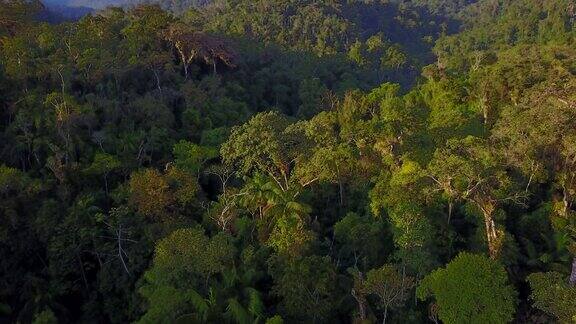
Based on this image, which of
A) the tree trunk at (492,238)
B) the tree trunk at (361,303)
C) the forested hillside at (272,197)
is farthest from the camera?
the tree trunk at (492,238)

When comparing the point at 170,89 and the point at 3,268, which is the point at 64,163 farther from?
the point at 170,89

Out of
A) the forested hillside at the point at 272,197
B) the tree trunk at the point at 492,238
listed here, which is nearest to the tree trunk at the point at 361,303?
the forested hillside at the point at 272,197

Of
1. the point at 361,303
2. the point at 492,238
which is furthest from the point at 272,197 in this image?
the point at 492,238

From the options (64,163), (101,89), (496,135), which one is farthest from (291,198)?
(101,89)

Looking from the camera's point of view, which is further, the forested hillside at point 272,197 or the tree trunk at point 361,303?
the forested hillside at point 272,197

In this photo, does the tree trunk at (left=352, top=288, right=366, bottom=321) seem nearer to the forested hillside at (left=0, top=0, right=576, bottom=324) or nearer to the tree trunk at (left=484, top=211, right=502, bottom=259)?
the forested hillside at (left=0, top=0, right=576, bottom=324)

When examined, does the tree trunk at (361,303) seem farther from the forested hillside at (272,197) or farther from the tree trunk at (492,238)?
the tree trunk at (492,238)

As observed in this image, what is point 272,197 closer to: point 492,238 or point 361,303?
point 361,303

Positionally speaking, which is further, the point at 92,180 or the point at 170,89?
the point at 170,89
